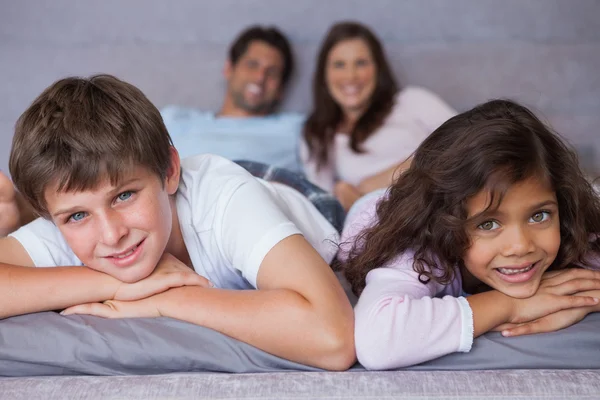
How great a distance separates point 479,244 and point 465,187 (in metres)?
0.11

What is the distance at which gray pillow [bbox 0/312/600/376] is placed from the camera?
1.20m

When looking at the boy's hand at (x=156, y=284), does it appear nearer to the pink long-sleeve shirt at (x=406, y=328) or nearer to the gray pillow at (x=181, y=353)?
the gray pillow at (x=181, y=353)

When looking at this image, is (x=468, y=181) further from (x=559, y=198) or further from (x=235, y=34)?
(x=235, y=34)

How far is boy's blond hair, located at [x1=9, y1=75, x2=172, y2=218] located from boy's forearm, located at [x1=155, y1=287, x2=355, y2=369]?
0.28 metres

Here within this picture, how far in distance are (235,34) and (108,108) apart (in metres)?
1.64

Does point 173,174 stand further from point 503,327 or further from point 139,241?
point 503,327

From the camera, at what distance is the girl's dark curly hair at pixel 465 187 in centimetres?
122

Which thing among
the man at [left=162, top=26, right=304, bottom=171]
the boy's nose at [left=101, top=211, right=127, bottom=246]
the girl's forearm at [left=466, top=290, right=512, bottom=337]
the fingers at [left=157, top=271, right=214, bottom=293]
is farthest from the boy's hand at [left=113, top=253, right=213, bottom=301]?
the man at [left=162, top=26, right=304, bottom=171]

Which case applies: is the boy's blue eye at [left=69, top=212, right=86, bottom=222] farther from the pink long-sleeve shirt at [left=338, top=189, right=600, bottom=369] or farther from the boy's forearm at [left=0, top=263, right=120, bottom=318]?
the pink long-sleeve shirt at [left=338, top=189, right=600, bottom=369]

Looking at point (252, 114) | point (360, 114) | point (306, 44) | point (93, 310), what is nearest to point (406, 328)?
point (93, 310)

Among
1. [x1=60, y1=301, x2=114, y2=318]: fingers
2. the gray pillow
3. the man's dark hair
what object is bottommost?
the gray pillow

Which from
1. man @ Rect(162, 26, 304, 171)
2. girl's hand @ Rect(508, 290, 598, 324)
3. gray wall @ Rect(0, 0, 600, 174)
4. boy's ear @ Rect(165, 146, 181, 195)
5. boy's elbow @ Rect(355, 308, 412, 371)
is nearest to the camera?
boy's elbow @ Rect(355, 308, 412, 371)

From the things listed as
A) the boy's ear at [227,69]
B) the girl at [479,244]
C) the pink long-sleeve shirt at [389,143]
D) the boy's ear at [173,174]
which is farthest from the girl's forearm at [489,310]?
the boy's ear at [227,69]

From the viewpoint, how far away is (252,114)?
2.76 m
